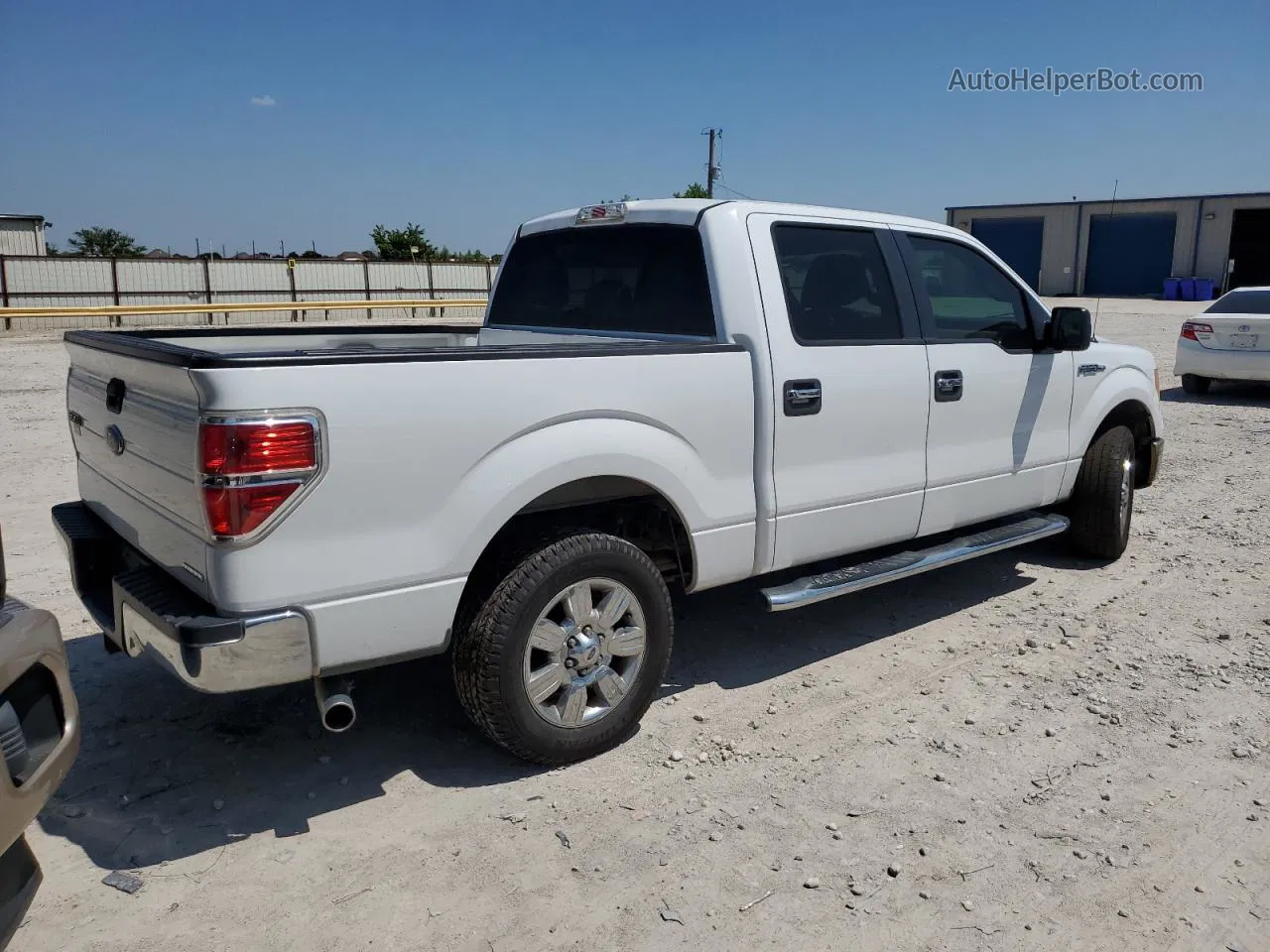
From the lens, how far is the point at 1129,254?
47906 millimetres

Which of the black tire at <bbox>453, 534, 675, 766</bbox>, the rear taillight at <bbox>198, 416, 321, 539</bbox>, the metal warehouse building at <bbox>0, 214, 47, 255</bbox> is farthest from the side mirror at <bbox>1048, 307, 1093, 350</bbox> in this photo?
the metal warehouse building at <bbox>0, 214, 47, 255</bbox>

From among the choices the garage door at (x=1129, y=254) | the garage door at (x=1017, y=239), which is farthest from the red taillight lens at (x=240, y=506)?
the garage door at (x=1017, y=239)

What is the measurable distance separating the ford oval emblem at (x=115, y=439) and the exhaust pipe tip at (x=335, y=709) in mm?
1084

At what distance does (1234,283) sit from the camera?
46.8 metres

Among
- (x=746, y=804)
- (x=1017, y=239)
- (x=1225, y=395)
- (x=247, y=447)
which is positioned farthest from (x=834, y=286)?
(x=1017, y=239)

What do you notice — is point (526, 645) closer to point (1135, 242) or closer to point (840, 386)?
point (840, 386)

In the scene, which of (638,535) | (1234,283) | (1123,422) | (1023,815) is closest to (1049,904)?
(1023,815)

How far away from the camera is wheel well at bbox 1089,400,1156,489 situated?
6.17m

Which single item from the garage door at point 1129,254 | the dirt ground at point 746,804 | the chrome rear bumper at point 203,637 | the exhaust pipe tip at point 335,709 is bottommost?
the dirt ground at point 746,804

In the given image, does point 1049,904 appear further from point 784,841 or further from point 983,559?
point 983,559

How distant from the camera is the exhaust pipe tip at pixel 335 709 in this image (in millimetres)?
3115

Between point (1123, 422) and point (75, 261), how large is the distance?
29.4 metres

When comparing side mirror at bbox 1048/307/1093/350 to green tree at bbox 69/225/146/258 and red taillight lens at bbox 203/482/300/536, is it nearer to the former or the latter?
red taillight lens at bbox 203/482/300/536

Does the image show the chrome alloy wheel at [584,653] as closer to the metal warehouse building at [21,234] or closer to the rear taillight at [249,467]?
the rear taillight at [249,467]
